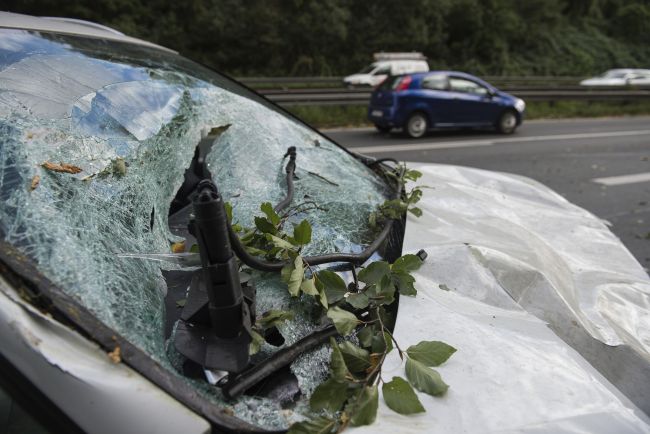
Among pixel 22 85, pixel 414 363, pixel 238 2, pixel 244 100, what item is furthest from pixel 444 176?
pixel 238 2

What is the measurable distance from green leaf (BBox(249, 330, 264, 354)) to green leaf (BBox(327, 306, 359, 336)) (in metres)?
0.16

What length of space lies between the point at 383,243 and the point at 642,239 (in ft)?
13.0

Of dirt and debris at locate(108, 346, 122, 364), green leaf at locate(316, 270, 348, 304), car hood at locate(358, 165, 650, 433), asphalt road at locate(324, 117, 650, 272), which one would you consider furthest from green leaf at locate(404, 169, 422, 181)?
asphalt road at locate(324, 117, 650, 272)

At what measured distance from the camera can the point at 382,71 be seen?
20.1 meters

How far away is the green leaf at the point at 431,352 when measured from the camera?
3.78ft

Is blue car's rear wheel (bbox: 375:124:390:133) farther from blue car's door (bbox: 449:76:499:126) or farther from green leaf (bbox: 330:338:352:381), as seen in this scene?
green leaf (bbox: 330:338:352:381)

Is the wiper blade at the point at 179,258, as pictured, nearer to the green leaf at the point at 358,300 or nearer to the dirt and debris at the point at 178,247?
the dirt and debris at the point at 178,247

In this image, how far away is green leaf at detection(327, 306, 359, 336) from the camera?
1.17 m

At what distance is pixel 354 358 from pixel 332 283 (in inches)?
9.2

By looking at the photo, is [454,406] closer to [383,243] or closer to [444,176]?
[383,243]

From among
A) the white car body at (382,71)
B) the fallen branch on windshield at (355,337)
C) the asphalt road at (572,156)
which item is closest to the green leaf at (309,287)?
the fallen branch on windshield at (355,337)

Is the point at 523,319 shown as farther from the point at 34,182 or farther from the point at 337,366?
the point at 34,182

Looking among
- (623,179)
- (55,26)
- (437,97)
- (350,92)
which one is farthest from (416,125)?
(55,26)

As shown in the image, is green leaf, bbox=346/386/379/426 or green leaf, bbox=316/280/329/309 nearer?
green leaf, bbox=346/386/379/426
